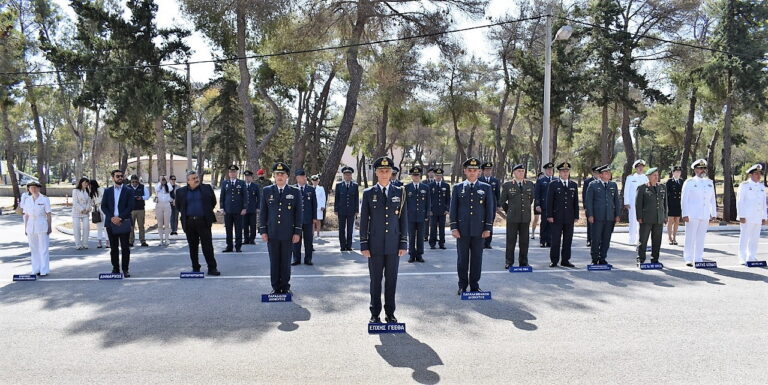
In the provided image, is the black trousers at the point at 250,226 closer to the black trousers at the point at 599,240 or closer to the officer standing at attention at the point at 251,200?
the officer standing at attention at the point at 251,200

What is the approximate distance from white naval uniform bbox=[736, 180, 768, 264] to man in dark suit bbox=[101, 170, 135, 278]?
11.7 metres

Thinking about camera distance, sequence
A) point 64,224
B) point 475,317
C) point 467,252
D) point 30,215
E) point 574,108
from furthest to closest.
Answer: point 574,108 → point 64,224 → point 30,215 → point 467,252 → point 475,317

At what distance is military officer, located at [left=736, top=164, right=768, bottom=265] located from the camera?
9.98 m

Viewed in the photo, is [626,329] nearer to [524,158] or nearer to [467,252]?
[467,252]

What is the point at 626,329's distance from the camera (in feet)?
19.3

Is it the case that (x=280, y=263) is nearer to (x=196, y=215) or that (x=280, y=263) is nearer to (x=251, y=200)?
(x=196, y=215)

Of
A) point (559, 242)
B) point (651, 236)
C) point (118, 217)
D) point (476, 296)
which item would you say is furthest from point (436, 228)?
point (118, 217)

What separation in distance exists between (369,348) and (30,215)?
7.32m

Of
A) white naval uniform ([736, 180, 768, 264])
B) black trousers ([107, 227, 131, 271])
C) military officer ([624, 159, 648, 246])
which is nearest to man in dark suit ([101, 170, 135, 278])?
black trousers ([107, 227, 131, 271])

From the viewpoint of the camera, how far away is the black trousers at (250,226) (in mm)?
13372

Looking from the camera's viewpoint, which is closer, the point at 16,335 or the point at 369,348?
the point at 369,348

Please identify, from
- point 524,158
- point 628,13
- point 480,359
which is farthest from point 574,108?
point 524,158

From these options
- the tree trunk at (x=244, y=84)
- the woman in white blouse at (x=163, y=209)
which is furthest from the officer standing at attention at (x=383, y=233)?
the tree trunk at (x=244, y=84)

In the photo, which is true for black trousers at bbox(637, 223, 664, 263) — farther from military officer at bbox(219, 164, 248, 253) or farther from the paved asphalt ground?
military officer at bbox(219, 164, 248, 253)
